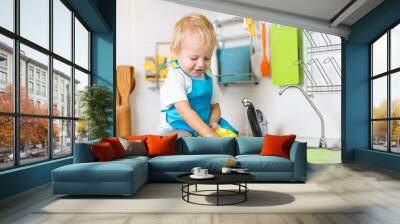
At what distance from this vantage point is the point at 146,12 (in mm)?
10234

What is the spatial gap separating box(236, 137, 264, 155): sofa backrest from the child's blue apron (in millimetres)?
2514

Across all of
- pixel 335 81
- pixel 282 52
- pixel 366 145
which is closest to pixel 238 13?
pixel 282 52

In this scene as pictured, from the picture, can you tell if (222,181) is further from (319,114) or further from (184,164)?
(319,114)

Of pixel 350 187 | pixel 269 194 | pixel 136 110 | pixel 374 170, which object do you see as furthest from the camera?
pixel 136 110

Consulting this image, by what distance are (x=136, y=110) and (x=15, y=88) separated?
18.1 ft

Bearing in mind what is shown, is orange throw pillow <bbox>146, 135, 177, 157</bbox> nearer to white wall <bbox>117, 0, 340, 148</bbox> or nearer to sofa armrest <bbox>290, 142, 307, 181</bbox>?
sofa armrest <bbox>290, 142, 307, 181</bbox>

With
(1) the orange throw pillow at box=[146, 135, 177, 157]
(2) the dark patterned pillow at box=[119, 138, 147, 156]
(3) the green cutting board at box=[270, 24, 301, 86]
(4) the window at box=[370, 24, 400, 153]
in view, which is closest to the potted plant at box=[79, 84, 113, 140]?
(2) the dark patterned pillow at box=[119, 138, 147, 156]

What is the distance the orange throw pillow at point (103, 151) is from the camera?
4934 millimetres

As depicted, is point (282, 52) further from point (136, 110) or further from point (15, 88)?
point (15, 88)

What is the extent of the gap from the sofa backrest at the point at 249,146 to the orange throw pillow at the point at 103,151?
79.3 inches

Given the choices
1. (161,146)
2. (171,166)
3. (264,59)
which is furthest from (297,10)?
(171,166)

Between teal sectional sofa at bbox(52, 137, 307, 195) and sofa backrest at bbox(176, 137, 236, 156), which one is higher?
sofa backrest at bbox(176, 137, 236, 156)

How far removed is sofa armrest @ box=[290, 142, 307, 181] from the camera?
17.1ft

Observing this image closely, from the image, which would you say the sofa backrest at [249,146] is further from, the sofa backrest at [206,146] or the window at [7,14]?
the window at [7,14]
